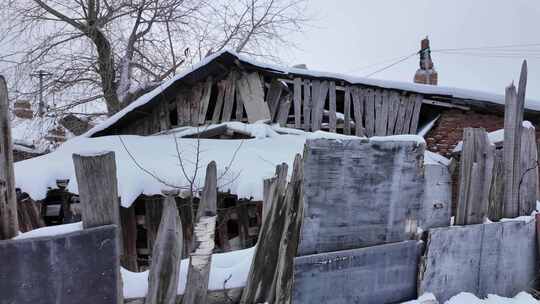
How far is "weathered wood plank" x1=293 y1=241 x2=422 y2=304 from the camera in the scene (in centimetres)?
249

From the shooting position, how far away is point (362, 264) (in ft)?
8.77

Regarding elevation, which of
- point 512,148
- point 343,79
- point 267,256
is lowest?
point 267,256

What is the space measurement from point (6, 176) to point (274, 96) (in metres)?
6.33

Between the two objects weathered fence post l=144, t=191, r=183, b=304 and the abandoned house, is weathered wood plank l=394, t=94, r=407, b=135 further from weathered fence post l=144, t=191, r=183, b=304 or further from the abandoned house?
weathered fence post l=144, t=191, r=183, b=304

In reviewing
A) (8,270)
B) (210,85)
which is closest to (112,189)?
(8,270)

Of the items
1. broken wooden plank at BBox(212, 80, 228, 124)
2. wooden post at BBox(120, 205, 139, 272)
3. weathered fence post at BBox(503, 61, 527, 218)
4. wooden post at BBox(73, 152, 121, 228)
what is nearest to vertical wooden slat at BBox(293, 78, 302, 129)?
broken wooden plank at BBox(212, 80, 228, 124)

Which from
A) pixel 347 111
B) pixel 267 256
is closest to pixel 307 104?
pixel 347 111

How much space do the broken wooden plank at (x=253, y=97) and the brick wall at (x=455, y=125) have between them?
141 inches

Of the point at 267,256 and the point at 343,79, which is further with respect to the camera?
the point at 343,79

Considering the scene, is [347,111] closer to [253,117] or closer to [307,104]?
[307,104]

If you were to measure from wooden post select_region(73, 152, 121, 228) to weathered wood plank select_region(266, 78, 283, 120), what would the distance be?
601 centimetres

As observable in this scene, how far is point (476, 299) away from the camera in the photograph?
118 inches

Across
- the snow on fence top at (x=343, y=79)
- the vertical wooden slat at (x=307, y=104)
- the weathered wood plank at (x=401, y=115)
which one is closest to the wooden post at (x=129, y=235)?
the snow on fence top at (x=343, y=79)

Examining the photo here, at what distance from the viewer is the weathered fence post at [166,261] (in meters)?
2.00
